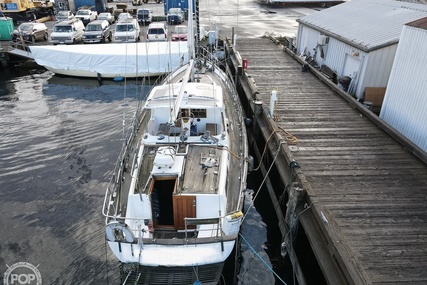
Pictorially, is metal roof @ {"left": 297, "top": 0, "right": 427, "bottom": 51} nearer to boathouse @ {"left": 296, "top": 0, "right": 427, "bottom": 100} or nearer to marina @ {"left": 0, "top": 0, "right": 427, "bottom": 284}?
boathouse @ {"left": 296, "top": 0, "right": 427, "bottom": 100}

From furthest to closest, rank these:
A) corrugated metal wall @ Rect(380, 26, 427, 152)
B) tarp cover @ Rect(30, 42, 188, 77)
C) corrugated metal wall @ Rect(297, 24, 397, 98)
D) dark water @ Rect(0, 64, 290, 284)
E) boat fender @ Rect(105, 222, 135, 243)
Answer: tarp cover @ Rect(30, 42, 188, 77), corrugated metal wall @ Rect(297, 24, 397, 98), corrugated metal wall @ Rect(380, 26, 427, 152), dark water @ Rect(0, 64, 290, 284), boat fender @ Rect(105, 222, 135, 243)

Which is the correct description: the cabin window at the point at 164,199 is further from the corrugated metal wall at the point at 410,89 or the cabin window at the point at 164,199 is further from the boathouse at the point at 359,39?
the boathouse at the point at 359,39

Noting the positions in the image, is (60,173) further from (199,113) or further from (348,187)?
(348,187)

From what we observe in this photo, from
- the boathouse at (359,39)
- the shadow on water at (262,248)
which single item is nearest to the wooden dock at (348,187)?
the shadow on water at (262,248)

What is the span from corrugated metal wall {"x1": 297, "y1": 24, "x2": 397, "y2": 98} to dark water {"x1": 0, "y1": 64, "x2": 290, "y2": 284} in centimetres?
926

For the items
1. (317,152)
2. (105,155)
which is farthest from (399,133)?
(105,155)

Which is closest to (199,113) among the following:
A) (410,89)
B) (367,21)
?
(410,89)

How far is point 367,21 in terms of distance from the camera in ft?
66.9

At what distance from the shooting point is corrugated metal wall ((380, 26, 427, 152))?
1127 centimetres

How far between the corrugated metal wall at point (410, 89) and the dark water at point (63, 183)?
6.23m

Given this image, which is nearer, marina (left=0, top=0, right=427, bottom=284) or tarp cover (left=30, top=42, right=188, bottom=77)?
marina (left=0, top=0, right=427, bottom=284)

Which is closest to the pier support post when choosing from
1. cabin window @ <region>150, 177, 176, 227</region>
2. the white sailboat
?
the white sailboat

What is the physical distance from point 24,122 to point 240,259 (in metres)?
15.4

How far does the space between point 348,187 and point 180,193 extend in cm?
478
